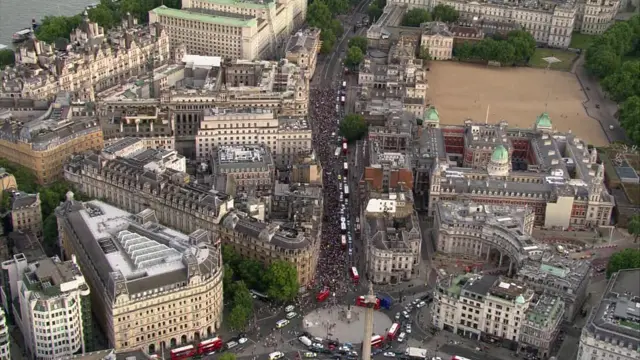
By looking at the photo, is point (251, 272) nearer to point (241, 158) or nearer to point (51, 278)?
point (51, 278)

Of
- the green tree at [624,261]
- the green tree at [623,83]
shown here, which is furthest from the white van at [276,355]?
the green tree at [623,83]

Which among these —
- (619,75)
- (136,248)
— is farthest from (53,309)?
(619,75)

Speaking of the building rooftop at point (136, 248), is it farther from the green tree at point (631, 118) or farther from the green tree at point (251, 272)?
the green tree at point (631, 118)

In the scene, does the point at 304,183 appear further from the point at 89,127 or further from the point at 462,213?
the point at 89,127

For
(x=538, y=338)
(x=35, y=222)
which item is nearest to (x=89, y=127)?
(x=35, y=222)

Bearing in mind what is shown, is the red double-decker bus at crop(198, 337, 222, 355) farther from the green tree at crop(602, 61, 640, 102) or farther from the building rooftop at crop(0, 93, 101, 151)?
the green tree at crop(602, 61, 640, 102)
